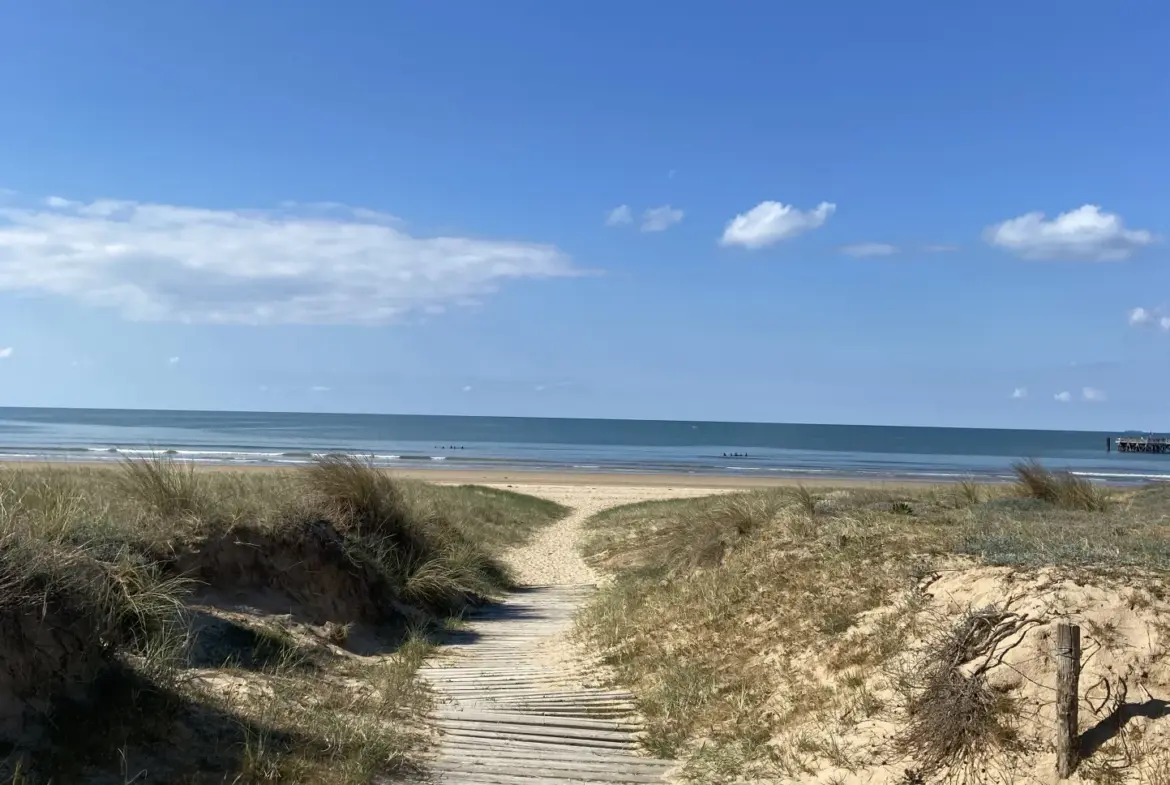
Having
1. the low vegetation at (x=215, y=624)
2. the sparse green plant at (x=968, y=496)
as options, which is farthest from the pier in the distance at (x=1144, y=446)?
the low vegetation at (x=215, y=624)

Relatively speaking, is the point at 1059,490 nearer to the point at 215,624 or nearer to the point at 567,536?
the point at 567,536

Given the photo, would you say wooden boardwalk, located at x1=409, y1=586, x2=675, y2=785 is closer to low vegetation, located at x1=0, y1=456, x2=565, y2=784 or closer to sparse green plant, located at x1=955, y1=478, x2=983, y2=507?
low vegetation, located at x1=0, y1=456, x2=565, y2=784

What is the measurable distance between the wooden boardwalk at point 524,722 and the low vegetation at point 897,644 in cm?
40

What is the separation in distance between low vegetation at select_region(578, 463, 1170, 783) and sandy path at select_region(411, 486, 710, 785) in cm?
36

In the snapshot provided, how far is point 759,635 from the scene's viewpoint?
9.13 m

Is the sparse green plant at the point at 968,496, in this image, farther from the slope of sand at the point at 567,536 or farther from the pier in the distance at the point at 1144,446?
the pier in the distance at the point at 1144,446

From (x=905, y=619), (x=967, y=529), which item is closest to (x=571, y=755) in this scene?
(x=905, y=619)

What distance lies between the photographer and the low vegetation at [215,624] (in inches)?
222

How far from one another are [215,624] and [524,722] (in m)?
3.22

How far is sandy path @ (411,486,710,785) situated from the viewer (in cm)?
682

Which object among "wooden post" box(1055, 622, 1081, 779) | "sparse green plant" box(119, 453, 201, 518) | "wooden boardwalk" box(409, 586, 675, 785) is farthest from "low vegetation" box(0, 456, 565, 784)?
"wooden post" box(1055, 622, 1081, 779)

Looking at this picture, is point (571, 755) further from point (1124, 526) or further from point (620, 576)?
point (620, 576)

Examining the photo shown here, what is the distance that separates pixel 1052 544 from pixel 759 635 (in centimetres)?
298

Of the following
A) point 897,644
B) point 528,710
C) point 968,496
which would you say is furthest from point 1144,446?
point 528,710
